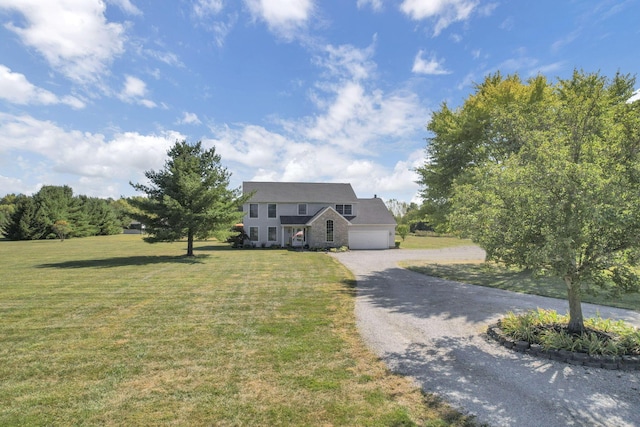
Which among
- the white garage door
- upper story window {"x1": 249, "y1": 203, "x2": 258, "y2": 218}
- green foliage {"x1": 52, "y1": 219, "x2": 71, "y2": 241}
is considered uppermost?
upper story window {"x1": 249, "y1": 203, "x2": 258, "y2": 218}

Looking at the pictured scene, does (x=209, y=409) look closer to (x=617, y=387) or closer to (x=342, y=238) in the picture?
(x=617, y=387)

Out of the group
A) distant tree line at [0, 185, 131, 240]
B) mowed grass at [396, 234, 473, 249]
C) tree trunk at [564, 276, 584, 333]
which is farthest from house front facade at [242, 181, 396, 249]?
tree trunk at [564, 276, 584, 333]

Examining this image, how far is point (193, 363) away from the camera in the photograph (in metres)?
6.23

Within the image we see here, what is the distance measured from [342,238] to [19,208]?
159ft

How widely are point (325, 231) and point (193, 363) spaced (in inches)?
1097

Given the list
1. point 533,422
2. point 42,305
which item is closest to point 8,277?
point 42,305

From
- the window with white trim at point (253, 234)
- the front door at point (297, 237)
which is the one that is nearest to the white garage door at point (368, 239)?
the front door at point (297, 237)

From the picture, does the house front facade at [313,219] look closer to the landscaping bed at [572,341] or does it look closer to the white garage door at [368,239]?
the white garage door at [368,239]

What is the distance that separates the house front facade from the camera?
3406 cm

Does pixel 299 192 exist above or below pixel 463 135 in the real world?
below

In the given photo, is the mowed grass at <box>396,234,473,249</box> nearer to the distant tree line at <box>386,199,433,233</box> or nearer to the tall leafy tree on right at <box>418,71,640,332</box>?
the distant tree line at <box>386,199,433,233</box>

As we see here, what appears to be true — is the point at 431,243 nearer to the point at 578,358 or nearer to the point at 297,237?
the point at 297,237

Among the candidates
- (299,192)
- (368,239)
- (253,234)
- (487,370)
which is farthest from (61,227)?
(487,370)

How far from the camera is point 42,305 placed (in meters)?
10.5
